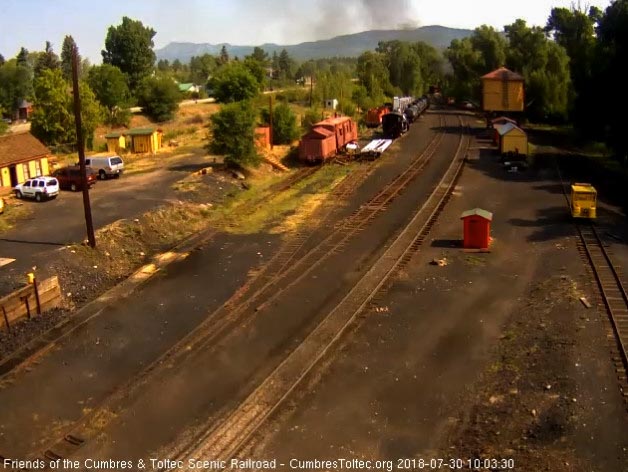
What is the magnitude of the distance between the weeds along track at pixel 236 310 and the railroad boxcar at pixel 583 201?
8.27 meters

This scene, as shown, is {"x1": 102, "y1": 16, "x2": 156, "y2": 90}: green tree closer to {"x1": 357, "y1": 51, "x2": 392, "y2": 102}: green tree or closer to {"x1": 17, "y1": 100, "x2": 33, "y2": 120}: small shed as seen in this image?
{"x1": 17, "y1": 100, "x2": 33, "y2": 120}: small shed

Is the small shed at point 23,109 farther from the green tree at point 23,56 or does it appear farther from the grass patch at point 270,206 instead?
the grass patch at point 270,206

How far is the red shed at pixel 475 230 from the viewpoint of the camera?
72.9ft

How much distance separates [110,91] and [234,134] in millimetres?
37739

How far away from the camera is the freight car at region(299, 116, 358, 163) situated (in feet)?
135

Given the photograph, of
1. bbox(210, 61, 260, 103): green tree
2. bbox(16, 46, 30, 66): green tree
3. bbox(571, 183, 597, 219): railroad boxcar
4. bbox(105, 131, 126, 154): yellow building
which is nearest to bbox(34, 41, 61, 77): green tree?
bbox(16, 46, 30, 66): green tree

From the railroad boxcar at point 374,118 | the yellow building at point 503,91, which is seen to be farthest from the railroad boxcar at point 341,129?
the yellow building at point 503,91

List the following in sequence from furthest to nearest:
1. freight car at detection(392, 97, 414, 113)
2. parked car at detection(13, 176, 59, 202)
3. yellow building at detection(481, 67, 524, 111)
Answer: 1. freight car at detection(392, 97, 414, 113)
2. yellow building at detection(481, 67, 524, 111)
3. parked car at detection(13, 176, 59, 202)

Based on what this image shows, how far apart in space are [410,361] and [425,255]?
8.07 meters

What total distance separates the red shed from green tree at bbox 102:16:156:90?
73.7m

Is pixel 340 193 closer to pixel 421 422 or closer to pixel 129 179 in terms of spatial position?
pixel 129 179

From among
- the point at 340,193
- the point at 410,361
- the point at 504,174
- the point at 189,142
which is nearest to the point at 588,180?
the point at 504,174

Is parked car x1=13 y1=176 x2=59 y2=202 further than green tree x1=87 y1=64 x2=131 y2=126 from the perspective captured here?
No

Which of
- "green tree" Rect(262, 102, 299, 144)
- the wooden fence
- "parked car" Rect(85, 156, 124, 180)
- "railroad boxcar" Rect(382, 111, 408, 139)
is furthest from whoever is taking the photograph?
"railroad boxcar" Rect(382, 111, 408, 139)
